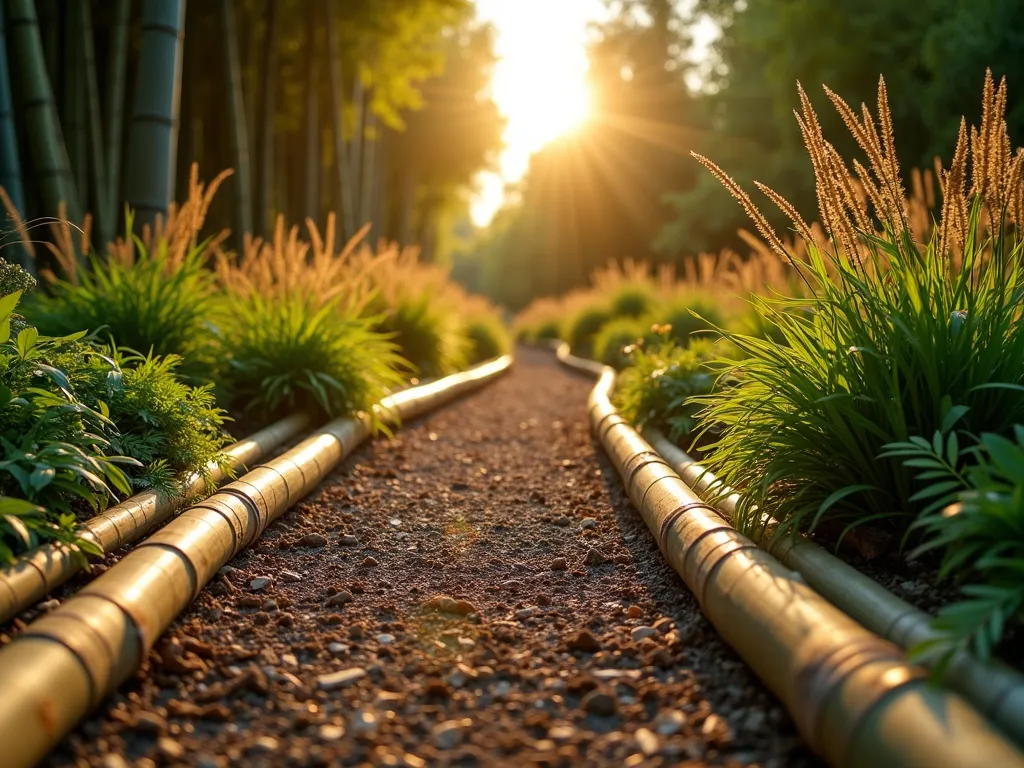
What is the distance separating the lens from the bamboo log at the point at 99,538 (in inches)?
61.2

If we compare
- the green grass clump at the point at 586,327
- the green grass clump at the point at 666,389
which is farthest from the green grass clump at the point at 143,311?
the green grass clump at the point at 586,327

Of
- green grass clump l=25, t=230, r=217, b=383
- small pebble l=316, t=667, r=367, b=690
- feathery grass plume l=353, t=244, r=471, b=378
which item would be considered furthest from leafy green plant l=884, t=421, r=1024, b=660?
feathery grass plume l=353, t=244, r=471, b=378

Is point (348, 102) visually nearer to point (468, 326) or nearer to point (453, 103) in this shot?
point (468, 326)

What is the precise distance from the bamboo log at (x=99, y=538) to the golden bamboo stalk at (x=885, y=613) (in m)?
1.48

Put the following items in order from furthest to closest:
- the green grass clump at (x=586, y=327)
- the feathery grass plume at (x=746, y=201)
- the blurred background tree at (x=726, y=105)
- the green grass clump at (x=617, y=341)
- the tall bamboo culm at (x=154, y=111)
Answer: the green grass clump at (x=586, y=327) → the blurred background tree at (x=726, y=105) → the green grass clump at (x=617, y=341) → the tall bamboo culm at (x=154, y=111) → the feathery grass plume at (x=746, y=201)

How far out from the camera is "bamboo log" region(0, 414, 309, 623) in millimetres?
1556

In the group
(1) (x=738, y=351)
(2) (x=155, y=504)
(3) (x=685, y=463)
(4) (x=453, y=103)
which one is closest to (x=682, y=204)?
(4) (x=453, y=103)

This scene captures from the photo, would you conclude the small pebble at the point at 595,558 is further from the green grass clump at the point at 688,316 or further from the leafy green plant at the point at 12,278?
the green grass clump at the point at 688,316

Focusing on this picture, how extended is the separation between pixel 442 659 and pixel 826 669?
77cm

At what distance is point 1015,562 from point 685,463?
1570 mm

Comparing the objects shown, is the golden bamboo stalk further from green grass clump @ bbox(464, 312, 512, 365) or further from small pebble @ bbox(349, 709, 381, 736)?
green grass clump @ bbox(464, 312, 512, 365)

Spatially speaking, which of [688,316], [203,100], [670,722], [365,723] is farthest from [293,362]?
[203,100]

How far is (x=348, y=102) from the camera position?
1008 cm

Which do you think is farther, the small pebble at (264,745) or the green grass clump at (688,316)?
the green grass clump at (688,316)
